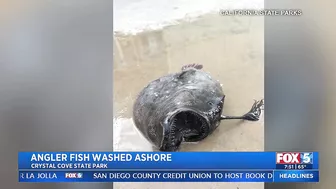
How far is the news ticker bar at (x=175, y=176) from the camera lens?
935mm

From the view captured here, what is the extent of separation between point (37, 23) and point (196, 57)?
432mm

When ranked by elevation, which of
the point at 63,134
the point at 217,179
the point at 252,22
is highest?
the point at 252,22

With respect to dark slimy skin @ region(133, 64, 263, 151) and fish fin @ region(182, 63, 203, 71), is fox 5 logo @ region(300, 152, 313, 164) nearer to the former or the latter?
dark slimy skin @ region(133, 64, 263, 151)

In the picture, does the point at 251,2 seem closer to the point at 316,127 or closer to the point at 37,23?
the point at 316,127

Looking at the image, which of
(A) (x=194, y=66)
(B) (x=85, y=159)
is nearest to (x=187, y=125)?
(A) (x=194, y=66)

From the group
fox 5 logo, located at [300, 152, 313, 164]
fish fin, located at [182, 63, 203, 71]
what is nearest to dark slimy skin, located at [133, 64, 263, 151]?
fish fin, located at [182, 63, 203, 71]

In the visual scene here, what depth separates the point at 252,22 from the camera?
3.10ft

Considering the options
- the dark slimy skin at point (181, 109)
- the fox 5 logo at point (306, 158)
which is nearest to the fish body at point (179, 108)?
the dark slimy skin at point (181, 109)

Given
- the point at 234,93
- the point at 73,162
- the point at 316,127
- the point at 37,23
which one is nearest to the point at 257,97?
the point at 234,93

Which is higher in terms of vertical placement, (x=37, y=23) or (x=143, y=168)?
(x=37, y=23)

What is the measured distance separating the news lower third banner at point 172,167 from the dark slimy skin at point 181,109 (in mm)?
50

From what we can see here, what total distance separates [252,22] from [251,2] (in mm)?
53

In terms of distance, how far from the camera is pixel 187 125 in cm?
91

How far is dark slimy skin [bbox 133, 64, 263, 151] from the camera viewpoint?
0.91 m
